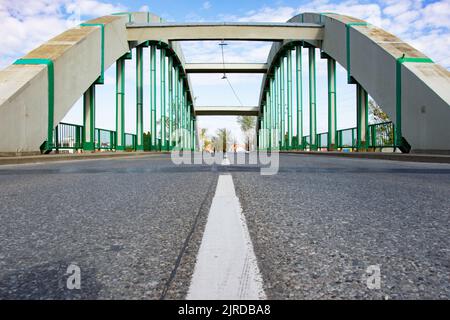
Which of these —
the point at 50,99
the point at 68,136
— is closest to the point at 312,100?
the point at 68,136

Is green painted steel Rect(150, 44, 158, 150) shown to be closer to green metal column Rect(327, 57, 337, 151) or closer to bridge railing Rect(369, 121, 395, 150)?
green metal column Rect(327, 57, 337, 151)

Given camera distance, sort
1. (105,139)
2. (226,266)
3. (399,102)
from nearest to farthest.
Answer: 1. (226,266)
2. (399,102)
3. (105,139)

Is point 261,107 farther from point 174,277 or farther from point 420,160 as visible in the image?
point 174,277

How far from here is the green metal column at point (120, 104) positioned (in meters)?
21.7

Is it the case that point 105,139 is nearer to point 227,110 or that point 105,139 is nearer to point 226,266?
point 226,266

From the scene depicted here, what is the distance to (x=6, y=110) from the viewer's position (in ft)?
35.6

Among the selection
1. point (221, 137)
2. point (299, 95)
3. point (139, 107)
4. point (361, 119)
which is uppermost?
point (299, 95)

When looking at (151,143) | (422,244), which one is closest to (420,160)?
(422,244)

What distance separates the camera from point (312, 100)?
85.2 ft

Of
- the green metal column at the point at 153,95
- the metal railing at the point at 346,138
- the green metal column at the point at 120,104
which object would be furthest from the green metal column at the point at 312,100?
the green metal column at the point at 120,104

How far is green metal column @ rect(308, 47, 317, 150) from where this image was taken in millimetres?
24688

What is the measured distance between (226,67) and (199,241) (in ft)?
120

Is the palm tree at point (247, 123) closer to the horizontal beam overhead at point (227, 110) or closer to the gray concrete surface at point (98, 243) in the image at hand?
the horizontal beam overhead at point (227, 110)

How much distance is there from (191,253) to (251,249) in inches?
9.7
